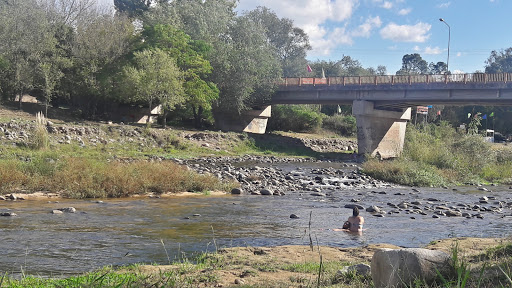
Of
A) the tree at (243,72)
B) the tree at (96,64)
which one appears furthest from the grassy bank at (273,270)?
the tree at (243,72)

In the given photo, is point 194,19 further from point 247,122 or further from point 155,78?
point 155,78

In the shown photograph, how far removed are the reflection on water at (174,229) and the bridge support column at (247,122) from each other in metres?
41.0

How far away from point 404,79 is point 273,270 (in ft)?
158

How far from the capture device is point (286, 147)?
6003 centimetres

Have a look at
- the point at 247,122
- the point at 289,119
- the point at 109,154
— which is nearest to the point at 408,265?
the point at 109,154

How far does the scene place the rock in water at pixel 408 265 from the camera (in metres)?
7.46

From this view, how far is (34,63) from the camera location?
4984 centimetres

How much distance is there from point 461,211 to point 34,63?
41054 mm

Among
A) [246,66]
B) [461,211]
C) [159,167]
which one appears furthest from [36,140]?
[246,66]

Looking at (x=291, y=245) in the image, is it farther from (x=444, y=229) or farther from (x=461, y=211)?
(x=461, y=211)

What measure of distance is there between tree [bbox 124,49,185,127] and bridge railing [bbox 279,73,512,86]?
16.0m

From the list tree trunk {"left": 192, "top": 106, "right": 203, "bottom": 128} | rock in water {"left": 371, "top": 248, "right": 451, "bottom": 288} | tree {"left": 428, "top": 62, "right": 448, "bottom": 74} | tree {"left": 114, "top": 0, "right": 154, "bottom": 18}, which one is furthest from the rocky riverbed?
tree {"left": 428, "top": 62, "right": 448, "bottom": 74}

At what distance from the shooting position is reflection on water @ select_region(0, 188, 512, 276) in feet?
38.0

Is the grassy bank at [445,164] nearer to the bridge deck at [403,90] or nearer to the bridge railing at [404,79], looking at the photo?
the bridge deck at [403,90]
